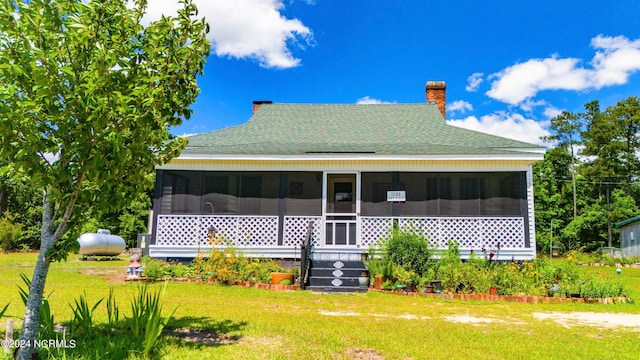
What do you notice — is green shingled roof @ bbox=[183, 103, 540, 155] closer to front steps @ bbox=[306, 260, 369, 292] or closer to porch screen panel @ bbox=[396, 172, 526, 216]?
porch screen panel @ bbox=[396, 172, 526, 216]

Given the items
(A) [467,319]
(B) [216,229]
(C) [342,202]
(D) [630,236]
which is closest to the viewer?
(A) [467,319]

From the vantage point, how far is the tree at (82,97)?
398cm

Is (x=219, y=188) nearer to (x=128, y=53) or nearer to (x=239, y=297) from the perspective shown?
(x=239, y=297)

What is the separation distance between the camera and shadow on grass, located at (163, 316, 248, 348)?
554 centimetres

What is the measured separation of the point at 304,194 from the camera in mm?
14750

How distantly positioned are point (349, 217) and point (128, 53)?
11148 millimetres

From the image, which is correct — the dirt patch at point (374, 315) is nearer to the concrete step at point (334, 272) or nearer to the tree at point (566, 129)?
the concrete step at point (334, 272)

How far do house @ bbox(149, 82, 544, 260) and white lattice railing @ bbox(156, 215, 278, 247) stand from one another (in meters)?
0.03

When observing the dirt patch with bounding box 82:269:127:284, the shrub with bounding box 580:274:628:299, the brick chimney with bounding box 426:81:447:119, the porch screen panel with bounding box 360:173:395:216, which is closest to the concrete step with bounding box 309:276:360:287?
the porch screen panel with bounding box 360:173:395:216

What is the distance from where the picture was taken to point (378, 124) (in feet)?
60.5

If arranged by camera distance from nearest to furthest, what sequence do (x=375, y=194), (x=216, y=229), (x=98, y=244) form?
1. (x=216, y=229)
2. (x=375, y=194)
3. (x=98, y=244)

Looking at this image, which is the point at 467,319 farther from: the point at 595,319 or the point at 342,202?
the point at 342,202

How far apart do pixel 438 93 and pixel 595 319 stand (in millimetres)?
14676

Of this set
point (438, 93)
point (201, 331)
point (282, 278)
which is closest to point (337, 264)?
point (282, 278)
